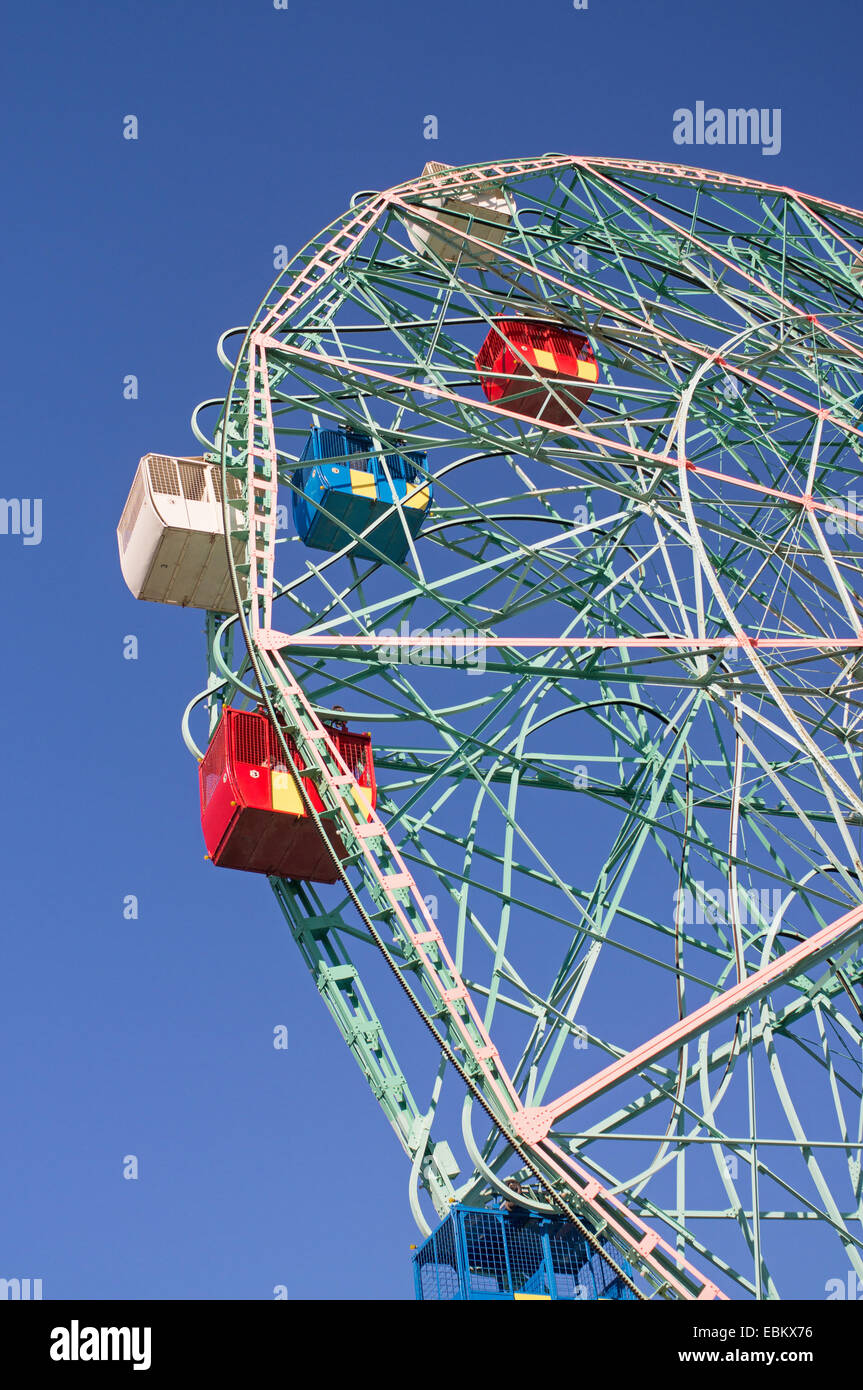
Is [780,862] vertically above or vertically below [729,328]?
below

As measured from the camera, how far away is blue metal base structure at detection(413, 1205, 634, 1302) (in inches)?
832

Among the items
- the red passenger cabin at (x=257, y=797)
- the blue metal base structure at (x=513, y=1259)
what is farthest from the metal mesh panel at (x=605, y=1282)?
the red passenger cabin at (x=257, y=797)

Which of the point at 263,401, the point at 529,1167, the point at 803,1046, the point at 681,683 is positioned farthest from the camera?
the point at 803,1046

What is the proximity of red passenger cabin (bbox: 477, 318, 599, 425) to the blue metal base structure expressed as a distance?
13225 millimetres

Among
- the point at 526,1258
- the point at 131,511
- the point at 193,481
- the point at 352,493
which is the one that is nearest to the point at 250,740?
the point at 352,493

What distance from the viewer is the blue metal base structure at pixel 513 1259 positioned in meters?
21.1

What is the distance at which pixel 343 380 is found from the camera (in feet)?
82.7

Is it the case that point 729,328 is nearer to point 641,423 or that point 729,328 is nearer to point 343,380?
point 641,423

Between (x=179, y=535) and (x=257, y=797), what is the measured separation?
4.83 m

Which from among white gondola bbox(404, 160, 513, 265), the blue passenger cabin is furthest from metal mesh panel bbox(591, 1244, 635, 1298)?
white gondola bbox(404, 160, 513, 265)

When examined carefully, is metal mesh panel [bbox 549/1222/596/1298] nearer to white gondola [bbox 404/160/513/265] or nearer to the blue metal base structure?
the blue metal base structure
